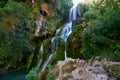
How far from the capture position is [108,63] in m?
5.51

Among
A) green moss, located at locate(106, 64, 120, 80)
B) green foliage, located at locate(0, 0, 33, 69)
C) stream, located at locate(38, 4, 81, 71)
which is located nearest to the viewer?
green moss, located at locate(106, 64, 120, 80)

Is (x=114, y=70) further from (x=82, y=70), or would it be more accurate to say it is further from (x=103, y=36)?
(x=103, y=36)

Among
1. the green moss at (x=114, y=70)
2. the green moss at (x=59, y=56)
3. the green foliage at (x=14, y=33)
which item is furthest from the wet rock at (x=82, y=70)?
the green foliage at (x=14, y=33)

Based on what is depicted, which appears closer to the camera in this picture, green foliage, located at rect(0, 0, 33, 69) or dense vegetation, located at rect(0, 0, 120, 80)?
dense vegetation, located at rect(0, 0, 120, 80)

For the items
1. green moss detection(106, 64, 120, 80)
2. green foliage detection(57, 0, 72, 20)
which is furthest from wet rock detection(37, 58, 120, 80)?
green foliage detection(57, 0, 72, 20)

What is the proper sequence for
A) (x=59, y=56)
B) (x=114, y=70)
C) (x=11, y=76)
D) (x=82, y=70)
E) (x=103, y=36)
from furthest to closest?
1. (x=11, y=76)
2. (x=59, y=56)
3. (x=103, y=36)
4. (x=82, y=70)
5. (x=114, y=70)

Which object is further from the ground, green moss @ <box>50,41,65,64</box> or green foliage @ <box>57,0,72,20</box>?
green foliage @ <box>57,0,72,20</box>

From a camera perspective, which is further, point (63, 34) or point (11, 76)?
point (63, 34)

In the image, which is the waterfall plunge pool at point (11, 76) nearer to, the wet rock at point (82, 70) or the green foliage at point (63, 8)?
the green foliage at point (63, 8)

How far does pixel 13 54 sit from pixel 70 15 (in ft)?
19.5

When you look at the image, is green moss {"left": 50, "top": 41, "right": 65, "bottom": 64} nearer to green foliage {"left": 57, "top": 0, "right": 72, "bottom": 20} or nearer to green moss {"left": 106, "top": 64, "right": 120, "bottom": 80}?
green foliage {"left": 57, "top": 0, "right": 72, "bottom": 20}

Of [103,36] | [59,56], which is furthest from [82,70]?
[59,56]

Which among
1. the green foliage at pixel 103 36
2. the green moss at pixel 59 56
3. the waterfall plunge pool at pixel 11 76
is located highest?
the green foliage at pixel 103 36

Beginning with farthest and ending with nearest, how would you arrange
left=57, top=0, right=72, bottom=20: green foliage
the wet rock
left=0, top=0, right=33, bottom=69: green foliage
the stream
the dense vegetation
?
1. left=57, top=0, right=72, bottom=20: green foliage
2. left=0, top=0, right=33, bottom=69: green foliage
3. the dense vegetation
4. the stream
5. the wet rock
